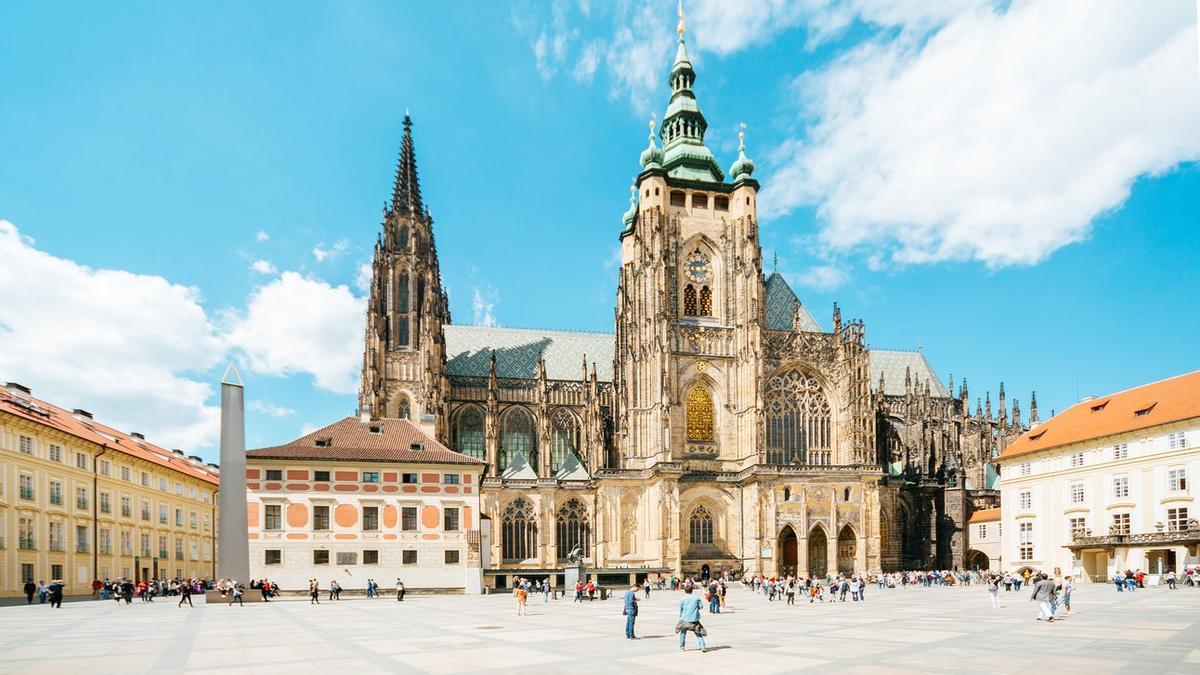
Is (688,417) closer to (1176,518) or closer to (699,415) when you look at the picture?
(699,415)

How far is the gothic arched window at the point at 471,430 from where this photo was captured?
76875 mm

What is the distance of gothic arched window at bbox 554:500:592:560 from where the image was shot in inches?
2766

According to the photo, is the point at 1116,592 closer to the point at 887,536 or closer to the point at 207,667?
the point at 887,536

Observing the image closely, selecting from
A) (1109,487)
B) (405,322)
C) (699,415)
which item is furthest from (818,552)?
(405,322)

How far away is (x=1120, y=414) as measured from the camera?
56.4m

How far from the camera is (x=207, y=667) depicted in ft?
57.9

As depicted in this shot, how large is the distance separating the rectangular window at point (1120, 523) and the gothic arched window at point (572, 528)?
3561 cm

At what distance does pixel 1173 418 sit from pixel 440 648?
46.8 metres

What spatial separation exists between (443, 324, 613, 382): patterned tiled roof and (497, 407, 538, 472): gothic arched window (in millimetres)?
4823

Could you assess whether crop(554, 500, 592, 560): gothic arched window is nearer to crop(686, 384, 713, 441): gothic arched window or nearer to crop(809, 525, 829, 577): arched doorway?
crop(686, 384, 713, 441): gothic arched window

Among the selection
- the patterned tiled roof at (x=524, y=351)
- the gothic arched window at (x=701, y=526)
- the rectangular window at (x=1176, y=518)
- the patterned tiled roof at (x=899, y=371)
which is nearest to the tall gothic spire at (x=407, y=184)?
the patterned tiled roof at (x=524, y=351)

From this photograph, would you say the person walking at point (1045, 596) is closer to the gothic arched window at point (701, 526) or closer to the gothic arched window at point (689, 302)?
the gothic arched window at point (701, 526)

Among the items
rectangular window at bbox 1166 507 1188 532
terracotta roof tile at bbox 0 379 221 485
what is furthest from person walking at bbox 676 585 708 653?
rectangular window at bbox 1166 507 1188 532

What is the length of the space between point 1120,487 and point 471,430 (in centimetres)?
4808
